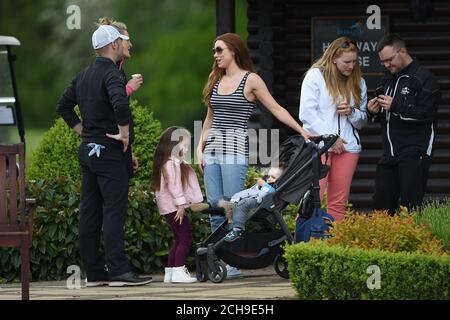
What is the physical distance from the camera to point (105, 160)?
Result: 11.9 m

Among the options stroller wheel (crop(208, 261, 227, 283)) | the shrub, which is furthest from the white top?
the shrub

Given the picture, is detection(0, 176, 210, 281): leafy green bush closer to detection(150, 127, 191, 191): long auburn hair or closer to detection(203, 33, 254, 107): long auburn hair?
detection(150, 127, 191, 191): long auburn hair

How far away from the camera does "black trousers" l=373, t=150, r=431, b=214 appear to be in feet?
41.3

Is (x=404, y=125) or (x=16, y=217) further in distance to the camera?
(x=404, y=125)

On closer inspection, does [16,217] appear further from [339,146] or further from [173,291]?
[339,146]

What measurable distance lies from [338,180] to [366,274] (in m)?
2.48

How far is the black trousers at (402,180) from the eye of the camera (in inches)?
495

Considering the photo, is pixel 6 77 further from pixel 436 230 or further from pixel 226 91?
pixel 436 230

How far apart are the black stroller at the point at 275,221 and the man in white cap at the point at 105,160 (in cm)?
56

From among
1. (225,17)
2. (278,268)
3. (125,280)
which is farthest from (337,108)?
(225,17)

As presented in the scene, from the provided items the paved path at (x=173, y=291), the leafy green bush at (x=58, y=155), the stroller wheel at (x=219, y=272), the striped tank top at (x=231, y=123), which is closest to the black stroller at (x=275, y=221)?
the stroller wheel at (x=219, y=272)

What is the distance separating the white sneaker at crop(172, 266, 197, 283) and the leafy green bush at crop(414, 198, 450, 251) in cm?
196

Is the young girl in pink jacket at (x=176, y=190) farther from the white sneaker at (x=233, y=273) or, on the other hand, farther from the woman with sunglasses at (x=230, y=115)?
the white sneaker at (x=233, y=273)
